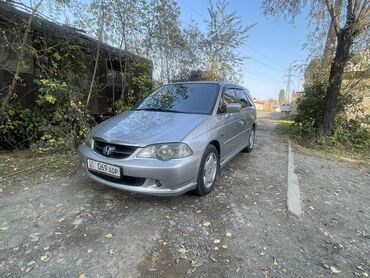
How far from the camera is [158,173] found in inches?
116

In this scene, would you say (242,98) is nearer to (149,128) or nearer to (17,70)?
(149,128)

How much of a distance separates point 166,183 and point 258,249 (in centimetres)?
117

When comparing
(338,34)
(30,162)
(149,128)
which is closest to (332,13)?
(338,34)

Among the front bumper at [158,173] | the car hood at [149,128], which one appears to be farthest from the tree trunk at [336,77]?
the front bumper at [158,173]

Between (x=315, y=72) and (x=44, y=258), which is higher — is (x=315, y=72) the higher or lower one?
the higher one

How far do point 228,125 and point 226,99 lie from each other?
48 centimetres

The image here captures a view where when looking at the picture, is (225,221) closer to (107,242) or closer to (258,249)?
(258,249)

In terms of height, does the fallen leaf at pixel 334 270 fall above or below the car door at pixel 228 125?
below

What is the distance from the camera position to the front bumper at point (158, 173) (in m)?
2.95

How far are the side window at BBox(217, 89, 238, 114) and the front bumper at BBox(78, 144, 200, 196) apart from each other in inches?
50.2

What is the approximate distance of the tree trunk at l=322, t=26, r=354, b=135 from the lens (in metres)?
7.87

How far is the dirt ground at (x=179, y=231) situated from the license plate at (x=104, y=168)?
48cm

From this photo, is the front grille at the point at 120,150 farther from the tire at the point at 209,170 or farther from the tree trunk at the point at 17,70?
the tree trunk at the point at 17,70

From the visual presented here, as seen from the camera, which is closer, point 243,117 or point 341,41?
point 243,117
